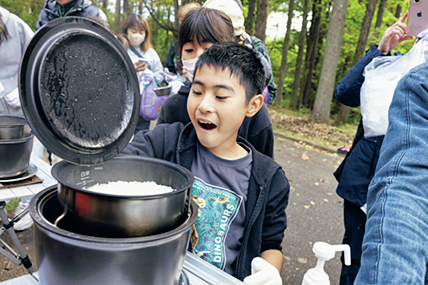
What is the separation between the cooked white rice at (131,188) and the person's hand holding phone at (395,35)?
2309 millimetres

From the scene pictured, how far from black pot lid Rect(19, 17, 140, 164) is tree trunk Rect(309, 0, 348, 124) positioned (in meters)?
11.3

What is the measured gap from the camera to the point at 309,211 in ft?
16.6

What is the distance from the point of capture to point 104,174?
1326 millimetres

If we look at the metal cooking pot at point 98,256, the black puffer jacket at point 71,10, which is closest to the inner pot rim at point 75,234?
the metal cooking pot at point 98,256

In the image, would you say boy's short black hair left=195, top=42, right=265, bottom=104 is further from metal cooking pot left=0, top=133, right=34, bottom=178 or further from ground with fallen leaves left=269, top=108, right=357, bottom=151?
ground with fallen leaves left=269, top=108, right=357, bottom=151

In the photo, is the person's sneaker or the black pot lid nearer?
the black pot lid

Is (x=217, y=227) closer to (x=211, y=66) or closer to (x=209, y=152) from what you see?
(x=209, y=152)

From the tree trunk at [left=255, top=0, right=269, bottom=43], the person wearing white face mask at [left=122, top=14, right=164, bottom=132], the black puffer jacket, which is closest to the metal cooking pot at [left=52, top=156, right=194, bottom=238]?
the black puffer jacket

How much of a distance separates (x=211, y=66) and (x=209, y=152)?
0.53m

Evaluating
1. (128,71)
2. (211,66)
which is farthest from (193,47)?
(128,71)

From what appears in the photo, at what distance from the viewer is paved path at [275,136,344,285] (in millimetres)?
3613

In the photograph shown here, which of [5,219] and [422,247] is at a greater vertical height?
[422,247]

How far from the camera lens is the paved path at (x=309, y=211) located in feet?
11.9

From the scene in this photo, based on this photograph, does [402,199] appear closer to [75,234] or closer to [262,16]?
[75,234]
